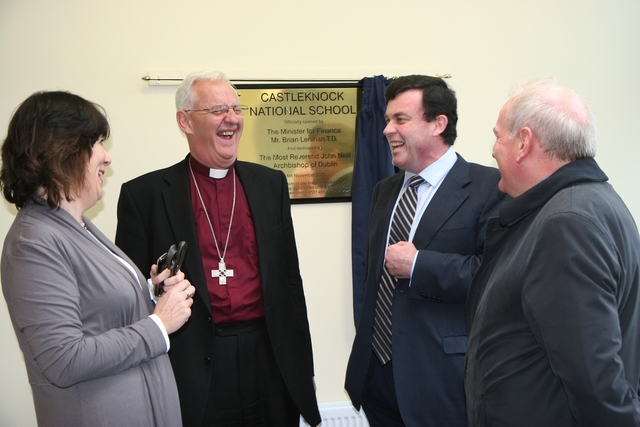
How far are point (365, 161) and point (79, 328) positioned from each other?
2.11 m

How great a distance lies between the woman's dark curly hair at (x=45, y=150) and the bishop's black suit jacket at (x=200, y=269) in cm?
64

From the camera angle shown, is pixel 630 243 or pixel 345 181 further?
pixel 345 181

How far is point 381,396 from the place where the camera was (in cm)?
229

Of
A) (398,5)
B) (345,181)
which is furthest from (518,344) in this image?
(398,5)

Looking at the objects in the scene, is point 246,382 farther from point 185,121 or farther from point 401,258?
point 185,121

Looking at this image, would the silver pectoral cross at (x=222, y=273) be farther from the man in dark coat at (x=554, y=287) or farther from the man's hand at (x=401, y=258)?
the man in dark coat at (x=554, y=287)

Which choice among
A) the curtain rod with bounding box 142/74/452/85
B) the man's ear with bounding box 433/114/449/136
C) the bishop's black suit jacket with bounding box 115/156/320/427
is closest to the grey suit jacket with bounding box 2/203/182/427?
the bishop's black suit jacket with bounding box 115/156/320/427

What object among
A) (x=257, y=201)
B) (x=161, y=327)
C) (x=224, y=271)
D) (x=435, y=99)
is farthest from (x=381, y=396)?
(x=435, y=99)

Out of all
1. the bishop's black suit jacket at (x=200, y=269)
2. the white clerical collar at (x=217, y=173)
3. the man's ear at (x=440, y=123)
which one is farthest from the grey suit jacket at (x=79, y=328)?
the man's ear at (x=440, y=123)

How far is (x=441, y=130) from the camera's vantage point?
7.42 feet

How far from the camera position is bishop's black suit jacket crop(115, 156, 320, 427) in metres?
2.10

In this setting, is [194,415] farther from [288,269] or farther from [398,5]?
[398,5]

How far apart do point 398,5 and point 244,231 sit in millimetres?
1859

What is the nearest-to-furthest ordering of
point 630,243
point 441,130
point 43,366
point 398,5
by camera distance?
point 630,243 < point 43,366 < point 441,130 < point 398,5
